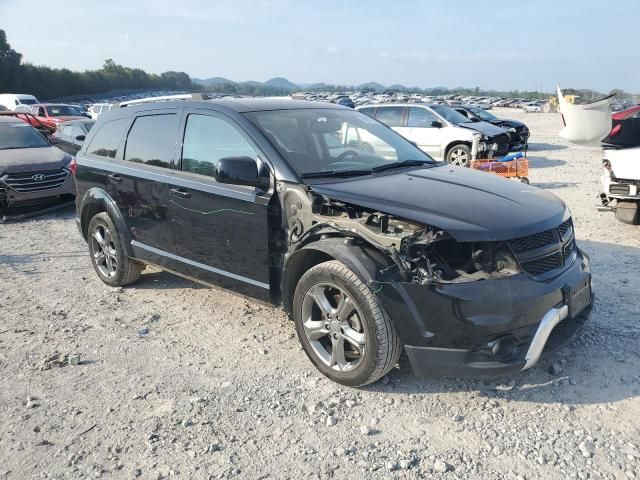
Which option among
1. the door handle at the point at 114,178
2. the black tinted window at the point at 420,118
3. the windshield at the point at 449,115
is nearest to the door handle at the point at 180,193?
the door handle at the point at 114,178

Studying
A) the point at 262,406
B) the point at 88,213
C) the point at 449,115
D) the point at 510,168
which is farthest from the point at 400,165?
the point at 449,115

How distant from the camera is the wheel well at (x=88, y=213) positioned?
5.65 metres

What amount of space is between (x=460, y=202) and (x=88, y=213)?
162 inches

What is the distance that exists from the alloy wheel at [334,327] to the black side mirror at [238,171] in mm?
910

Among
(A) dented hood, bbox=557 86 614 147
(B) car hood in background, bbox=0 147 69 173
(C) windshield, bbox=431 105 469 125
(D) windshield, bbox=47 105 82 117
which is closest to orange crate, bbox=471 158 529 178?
(C) windshield, bbox=431 105 469 125

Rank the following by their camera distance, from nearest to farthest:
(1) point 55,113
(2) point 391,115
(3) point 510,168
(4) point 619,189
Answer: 1. (4) point 619,189
2. (3) point 510,168
3. (2) point 391,115
4. (1) point 55,113

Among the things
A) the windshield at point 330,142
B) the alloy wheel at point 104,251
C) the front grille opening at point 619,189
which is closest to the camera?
the windshield at point 330,142

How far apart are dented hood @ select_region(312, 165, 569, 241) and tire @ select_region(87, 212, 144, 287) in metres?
2.63

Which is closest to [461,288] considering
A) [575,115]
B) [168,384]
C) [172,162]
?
[168,384]

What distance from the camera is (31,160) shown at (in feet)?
31.0

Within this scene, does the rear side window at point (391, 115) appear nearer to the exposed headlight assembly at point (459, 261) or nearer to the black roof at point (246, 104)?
the black roof at point (246, 104)

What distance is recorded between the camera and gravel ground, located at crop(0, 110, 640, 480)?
2.87m

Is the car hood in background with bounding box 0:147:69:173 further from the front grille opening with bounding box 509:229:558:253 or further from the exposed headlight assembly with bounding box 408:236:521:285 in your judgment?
the front grille opening with bounding box 509:229:558:253

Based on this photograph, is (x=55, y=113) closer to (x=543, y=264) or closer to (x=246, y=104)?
(x=246, y=104)
